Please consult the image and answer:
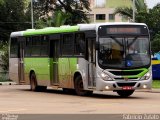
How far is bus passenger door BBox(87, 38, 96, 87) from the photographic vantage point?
2542cm

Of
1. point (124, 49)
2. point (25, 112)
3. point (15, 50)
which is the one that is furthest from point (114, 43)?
point (15, 50)

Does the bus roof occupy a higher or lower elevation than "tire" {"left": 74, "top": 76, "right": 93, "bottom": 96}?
higher

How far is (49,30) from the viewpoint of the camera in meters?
30.0

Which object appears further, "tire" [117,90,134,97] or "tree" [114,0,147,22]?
"tree" [114,0,147,22]

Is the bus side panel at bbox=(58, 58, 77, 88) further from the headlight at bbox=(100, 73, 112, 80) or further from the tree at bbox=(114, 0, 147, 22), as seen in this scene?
the tree at bbox=(114, 0, 147, 22)

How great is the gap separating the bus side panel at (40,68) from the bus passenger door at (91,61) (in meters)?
4.52

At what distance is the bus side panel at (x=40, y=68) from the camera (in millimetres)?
30094

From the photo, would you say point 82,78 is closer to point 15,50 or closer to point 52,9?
point 15,50

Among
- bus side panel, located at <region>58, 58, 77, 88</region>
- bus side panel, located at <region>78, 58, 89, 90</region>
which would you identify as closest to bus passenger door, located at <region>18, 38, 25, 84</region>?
bus side panel, located at <region>58, 58, 77, 88</region>

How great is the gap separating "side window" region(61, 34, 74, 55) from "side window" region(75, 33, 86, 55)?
0.46 m

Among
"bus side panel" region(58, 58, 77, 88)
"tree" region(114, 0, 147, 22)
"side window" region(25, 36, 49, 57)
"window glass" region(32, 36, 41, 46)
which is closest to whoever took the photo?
"bus side panel" region(58, 58, 77, 88)

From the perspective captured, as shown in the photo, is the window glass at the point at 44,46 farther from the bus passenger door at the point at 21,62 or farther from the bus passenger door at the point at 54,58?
the bus passenger door at the point at 21,62

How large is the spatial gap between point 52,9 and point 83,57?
49.4 meters

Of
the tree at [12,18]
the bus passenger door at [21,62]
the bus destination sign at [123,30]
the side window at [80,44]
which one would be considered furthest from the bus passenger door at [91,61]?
the tree at [12,18]
